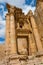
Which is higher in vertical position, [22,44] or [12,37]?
[12,37]

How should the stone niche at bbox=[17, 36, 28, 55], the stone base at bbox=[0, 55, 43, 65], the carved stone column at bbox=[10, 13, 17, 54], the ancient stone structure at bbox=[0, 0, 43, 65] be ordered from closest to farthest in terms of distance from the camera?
the stone base at bbox=[0, 55, 43, 65]
the carved stone column at bbox=[10, 13, 17, 54]
the ancient stone structure at bbox=[0, 0, 43, 65]
the stone niche at bbox=[17, 36, 28, 55]

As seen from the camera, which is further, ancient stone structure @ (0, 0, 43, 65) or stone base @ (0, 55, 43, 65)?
ancient stone structure @ (0, 0, 43, 65)

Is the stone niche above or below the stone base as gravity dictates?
above

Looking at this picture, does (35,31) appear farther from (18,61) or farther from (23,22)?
(18,61)

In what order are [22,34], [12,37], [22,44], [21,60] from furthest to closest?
[22,34] < [22,44] < [12,37] < [21,60]

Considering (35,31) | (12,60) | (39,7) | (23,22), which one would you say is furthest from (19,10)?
(12,60)

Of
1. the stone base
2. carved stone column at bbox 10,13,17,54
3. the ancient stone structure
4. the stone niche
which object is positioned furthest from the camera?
the stone niche

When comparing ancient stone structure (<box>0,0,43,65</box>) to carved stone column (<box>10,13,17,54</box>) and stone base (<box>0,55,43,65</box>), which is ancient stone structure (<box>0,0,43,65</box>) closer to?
carved stone column (<box>10,13,17,54</box>)

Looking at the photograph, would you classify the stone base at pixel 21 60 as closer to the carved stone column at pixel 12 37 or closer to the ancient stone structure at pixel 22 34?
the ancient stone structure at pixel 22 34

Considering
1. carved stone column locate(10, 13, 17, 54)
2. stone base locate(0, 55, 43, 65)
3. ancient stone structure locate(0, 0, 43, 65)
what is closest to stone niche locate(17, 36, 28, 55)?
ancient stone structure locate(0, 0, 43, 65)

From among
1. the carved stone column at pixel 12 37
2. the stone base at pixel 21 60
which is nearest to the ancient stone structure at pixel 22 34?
the carved stone column at pixel 12 37

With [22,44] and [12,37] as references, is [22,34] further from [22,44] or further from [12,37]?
[12,37]


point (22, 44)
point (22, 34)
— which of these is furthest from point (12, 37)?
point (22, 34)

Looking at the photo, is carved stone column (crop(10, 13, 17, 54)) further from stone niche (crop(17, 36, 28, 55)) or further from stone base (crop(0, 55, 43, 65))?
stone niche (crop(17, 36, 28, 55))
